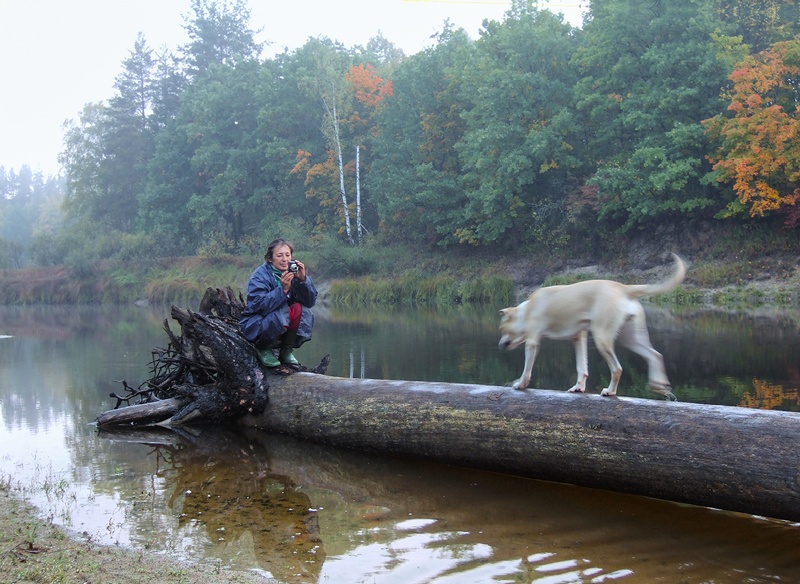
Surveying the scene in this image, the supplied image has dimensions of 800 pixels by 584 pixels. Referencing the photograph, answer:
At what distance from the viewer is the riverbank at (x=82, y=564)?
404 centimetres

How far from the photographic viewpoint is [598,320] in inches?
239

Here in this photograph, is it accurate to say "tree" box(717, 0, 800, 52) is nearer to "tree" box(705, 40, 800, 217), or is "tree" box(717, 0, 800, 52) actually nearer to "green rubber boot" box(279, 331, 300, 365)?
"tree" box(705, 40, 800, 217)

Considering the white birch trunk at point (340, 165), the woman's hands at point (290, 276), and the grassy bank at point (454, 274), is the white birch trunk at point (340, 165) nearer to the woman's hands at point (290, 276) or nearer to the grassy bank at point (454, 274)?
the grassy bank at point (454, 274)

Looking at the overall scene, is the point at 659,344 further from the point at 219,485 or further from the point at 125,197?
the point at 125,197

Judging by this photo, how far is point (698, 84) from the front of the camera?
92.6 ft

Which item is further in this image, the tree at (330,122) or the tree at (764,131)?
the tree at (330,122)

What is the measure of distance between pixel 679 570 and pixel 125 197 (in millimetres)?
64285

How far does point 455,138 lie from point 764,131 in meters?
18.0

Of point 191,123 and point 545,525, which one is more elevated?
point 191,123

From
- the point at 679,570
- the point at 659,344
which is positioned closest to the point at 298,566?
the point at 679,570

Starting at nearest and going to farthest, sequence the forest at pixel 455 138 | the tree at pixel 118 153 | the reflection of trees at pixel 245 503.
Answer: the reflection of trees at pixel 245 503
the forest at pixel 455 138
the tree at pixel 118 153

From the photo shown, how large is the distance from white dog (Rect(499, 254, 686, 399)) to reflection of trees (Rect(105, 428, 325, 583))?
220 cm

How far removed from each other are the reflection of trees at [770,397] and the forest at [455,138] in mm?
18077

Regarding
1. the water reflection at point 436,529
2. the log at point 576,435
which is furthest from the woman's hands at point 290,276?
the water reflection at point 436,529
